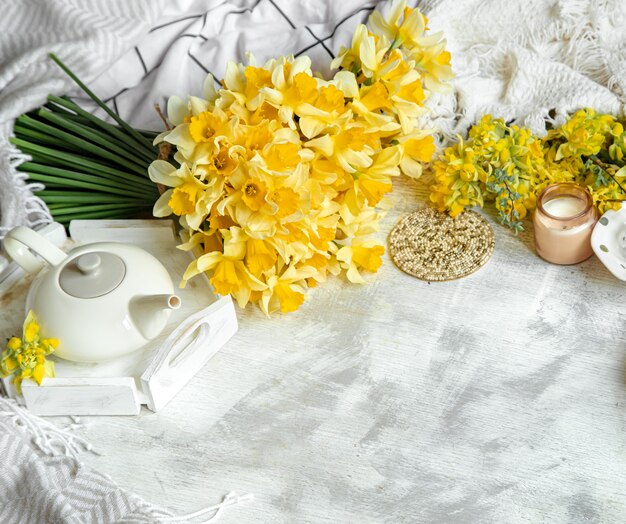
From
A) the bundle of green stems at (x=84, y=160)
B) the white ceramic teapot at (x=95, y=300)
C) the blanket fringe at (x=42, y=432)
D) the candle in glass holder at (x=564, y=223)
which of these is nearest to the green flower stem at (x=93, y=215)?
the bundle of green stems at (x=84, y=160)

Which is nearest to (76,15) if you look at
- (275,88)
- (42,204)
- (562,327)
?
(42,204)

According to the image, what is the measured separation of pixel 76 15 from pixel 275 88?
433 millimetres

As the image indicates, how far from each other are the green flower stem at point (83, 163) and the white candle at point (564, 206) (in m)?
0.60

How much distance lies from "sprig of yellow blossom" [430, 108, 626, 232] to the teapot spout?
476 millimetres

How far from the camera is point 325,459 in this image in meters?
1.01

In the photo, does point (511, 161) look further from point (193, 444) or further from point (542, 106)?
point (193, 444)

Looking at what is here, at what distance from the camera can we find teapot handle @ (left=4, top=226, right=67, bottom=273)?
1040 millimetres

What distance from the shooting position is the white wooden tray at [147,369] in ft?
3.40

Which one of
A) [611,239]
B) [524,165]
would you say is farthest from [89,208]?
[611,239]

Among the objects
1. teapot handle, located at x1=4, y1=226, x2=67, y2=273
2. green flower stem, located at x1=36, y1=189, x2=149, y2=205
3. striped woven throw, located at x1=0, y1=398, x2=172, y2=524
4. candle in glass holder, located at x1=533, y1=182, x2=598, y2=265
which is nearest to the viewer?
striped woven throw, located at x1=0, y1=398, x2=172, y2=524

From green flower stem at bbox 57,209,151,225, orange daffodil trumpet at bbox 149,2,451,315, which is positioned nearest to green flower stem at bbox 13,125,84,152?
green flower stem at bbox 57,209,151,225

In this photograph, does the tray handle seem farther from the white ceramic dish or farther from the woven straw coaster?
the white ceramic dish

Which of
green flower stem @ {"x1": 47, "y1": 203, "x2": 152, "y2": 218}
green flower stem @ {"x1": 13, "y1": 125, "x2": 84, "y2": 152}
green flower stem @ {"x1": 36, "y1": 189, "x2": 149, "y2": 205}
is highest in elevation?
green flower stem @ {"x1": 13, "y1": 125, "x2": 84, "y2": 152}

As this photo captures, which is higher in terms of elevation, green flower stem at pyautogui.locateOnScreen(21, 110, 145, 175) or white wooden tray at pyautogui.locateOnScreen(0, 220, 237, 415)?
green flower stem at pyautogui.locateOnScreen(21, 110, 145, 175)
